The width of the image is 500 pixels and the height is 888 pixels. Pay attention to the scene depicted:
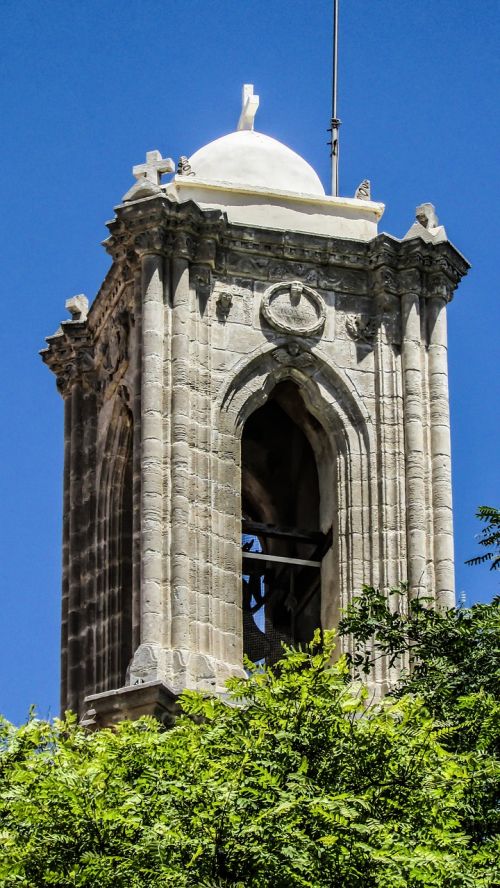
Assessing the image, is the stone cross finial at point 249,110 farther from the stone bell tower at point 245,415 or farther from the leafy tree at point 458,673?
the leafy tree at point 458,673

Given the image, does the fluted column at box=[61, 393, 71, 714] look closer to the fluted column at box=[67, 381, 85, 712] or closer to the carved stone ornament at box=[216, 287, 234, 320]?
the fluted column at box=[67, 381, 85, 712]

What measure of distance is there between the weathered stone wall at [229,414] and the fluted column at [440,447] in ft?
0.06

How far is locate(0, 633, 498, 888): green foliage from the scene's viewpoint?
131ft

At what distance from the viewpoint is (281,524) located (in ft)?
188

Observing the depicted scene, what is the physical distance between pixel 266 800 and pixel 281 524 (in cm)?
1717

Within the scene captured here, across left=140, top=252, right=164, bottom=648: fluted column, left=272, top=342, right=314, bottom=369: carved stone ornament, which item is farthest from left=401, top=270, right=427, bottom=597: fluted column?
left=140, top=252, right=164, bottom=648: fluted column

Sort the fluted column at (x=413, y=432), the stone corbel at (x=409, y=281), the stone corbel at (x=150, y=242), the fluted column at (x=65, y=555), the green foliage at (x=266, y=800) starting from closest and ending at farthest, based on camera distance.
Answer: the green foliage at (x=266, y=800), the fluted column at (x=413, y=432), the stone corbel at (x=150, y=242), the stone corbel at (x=409, y=281), the fluted column at (x=65, y=555)

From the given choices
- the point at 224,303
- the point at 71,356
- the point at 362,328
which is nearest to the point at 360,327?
the point at 362,328

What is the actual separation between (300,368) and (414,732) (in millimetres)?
13294

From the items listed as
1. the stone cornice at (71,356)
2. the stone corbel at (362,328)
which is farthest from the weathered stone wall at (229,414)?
the stone cornice at (71,356)

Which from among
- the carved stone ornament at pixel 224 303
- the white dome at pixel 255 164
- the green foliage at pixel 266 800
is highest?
the white dome at pixel 255 164

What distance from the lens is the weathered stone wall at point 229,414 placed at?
5253 centimetres

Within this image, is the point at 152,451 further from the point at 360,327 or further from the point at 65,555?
the point at 65,555

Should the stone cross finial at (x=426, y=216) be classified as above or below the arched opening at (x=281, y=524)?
above
